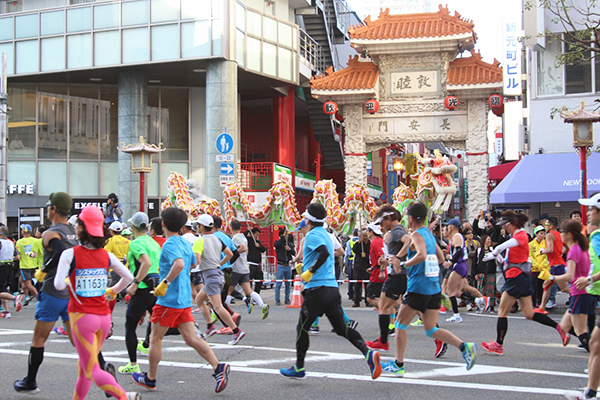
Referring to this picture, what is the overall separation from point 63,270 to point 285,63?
23.7 m

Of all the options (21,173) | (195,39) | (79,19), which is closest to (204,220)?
(195,39)

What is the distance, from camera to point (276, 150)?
33094mm

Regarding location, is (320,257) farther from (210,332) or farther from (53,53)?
(53,53)

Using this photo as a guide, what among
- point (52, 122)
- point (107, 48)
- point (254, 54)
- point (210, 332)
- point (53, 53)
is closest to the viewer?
point (210, 332)

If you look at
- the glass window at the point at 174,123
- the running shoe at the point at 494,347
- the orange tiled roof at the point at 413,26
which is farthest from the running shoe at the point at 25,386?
the glass window at the point at 174,123

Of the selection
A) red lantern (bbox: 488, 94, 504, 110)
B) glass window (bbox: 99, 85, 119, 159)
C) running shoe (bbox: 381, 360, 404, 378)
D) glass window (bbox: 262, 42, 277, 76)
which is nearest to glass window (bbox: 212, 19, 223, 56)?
glass window (bbox: 262, 42, 277, 76)

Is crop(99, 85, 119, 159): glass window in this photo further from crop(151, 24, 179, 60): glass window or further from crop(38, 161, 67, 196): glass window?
crop(151, 24, 179, 60): glass window

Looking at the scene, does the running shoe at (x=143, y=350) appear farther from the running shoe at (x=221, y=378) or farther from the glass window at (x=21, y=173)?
the glass window at (x=21, y=173)

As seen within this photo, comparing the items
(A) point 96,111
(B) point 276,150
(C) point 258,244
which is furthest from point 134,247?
(B) point 276,150

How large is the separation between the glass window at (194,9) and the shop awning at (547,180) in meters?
12.2

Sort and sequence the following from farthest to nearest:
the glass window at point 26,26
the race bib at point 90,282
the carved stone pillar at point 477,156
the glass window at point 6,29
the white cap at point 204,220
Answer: the glass window at point 6,29, the glass window at point 26,26, the carved stone pillar at point 477,156, the white cap at point 204,220, the race bib at point 90,282

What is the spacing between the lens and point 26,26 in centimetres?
2656

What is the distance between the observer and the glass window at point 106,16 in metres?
25.8

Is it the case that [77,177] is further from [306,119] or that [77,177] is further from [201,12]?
[306,119]
